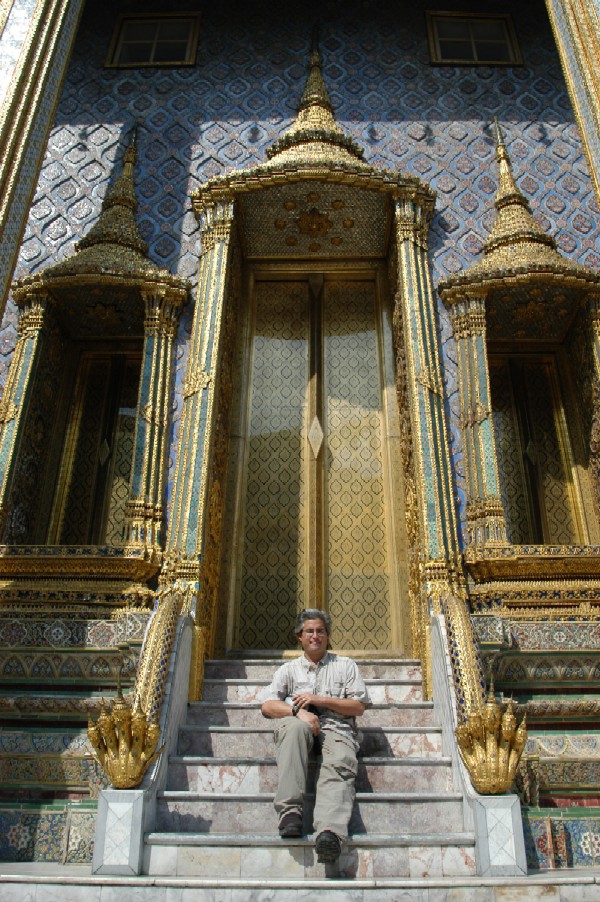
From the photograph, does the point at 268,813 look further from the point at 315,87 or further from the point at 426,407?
the point at 315,87

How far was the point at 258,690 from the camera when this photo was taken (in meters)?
5.29

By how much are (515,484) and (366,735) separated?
11.1ft

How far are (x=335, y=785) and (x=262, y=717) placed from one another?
128 centimetres

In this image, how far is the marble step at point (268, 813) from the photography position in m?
3.92

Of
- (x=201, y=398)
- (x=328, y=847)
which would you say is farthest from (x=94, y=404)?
(x=328, y=847)

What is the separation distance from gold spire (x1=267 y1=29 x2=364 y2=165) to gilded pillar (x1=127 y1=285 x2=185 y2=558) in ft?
5.55

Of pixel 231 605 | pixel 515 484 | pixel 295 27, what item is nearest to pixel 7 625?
pixel 231 605

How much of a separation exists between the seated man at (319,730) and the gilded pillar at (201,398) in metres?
1.45

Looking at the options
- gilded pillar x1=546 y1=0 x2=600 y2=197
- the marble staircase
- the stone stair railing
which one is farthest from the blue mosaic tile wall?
the stone stair railing

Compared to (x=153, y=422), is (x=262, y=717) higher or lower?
lower

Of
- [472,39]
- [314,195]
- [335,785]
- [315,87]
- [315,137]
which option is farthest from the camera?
[472,39]

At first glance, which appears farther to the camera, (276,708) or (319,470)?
(319,470)

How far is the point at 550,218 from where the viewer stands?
26.3ft

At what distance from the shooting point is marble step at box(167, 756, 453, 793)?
4.27 m
